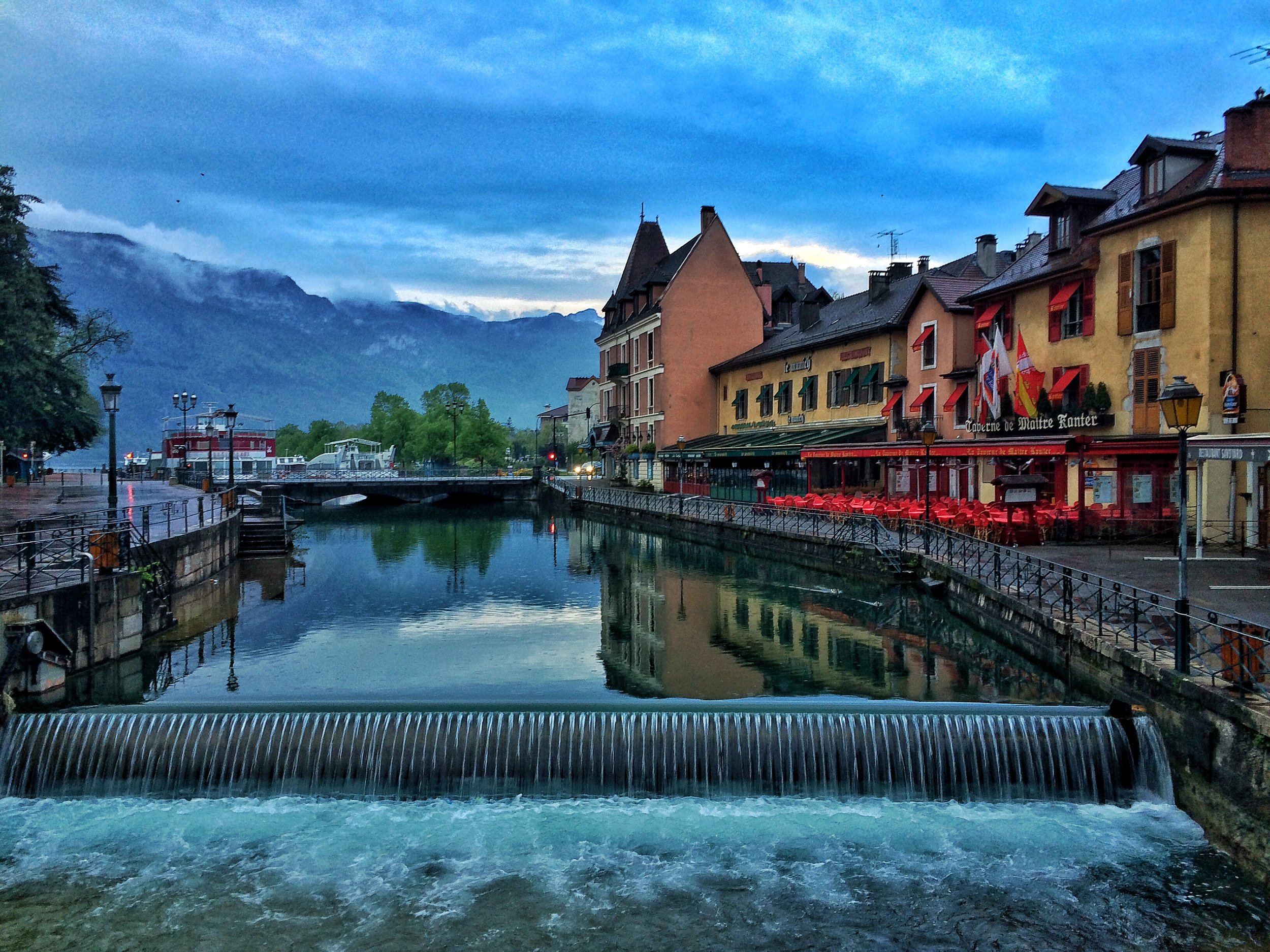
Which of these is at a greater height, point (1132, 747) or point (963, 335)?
point (963, 335)

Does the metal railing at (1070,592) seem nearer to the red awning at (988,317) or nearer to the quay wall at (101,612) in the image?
the red awning at (988,317)

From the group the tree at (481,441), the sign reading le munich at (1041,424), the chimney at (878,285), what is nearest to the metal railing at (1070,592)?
the sign reading le munich at (1041,424)

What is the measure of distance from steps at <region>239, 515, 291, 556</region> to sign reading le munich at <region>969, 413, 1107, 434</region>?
29.8 metres

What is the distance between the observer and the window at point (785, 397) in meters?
53.7

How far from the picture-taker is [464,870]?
37.2ft

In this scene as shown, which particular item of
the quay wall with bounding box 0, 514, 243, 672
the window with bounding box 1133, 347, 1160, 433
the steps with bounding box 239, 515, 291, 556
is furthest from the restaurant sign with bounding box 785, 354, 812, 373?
the quay wall with bounding box 0, 514, 243, 672

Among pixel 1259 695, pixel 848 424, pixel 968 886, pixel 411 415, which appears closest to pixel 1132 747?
pixel 1259 695

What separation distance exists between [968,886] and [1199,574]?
1338 cm

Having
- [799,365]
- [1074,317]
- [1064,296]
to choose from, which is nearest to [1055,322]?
[1074,317]

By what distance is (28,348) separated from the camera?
3297cm

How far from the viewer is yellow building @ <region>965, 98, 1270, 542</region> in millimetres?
25859

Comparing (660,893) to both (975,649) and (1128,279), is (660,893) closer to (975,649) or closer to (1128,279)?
(975,649)

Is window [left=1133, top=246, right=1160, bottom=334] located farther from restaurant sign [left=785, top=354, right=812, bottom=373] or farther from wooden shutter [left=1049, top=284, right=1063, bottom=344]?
restaurant sign [left=785, top=354, right=812, bottom=373]

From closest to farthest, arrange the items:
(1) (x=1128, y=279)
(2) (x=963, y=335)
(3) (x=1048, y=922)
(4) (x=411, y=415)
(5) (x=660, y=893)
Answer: (3) (x=1048, y=922) < (5) (x=660, y=893) < (1) (x=1128, y=279) < (2) (x=963, y=335) < (4) (x=411, y=415)
